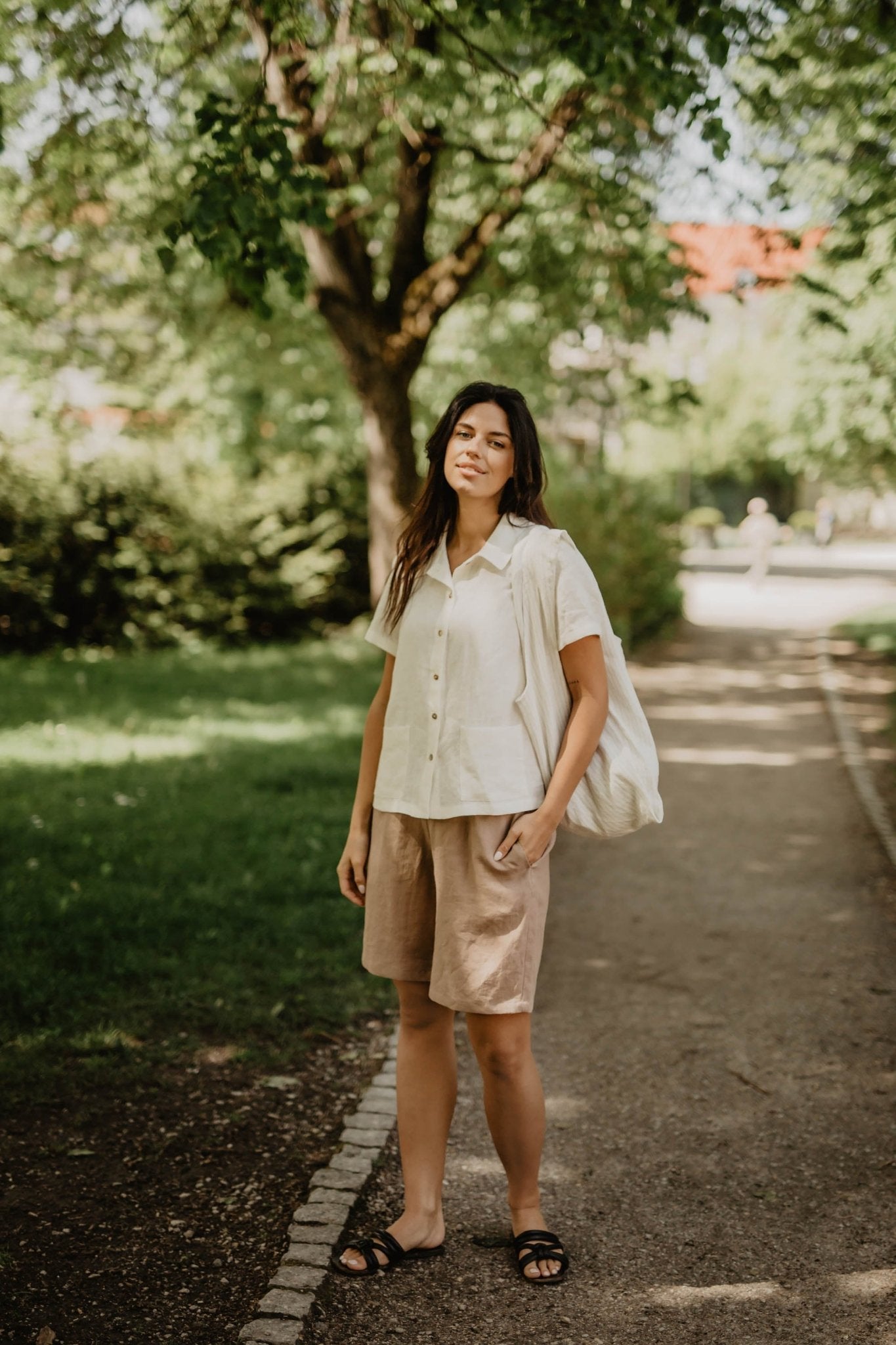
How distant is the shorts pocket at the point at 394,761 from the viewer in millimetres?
3059

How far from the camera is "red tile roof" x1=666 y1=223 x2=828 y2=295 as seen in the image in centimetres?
962

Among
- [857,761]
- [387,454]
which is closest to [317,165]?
[387,454]

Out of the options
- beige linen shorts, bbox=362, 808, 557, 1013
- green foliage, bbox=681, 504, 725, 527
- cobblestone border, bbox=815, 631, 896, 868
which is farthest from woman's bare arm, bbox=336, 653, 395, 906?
green foliage, bbox=681, 504, 725, 527

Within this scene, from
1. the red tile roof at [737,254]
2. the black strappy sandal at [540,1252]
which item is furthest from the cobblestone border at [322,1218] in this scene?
the red tile roof at [737,254]

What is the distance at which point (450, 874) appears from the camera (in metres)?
2.97

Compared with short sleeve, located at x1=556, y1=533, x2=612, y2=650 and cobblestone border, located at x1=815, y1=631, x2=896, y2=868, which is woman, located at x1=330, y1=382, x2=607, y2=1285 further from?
cobblestone border, located at x1=815, y1=631, x2=896, y2=868

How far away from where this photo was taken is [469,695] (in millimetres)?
2959

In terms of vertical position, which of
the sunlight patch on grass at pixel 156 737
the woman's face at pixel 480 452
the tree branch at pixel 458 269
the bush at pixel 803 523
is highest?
the tree branch at pixel 458 269

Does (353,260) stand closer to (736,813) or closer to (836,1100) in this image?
(736,813)

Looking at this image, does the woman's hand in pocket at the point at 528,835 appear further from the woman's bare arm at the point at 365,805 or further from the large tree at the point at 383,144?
the large tree at the point at 383,144

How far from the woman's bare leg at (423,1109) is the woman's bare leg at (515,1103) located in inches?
5.0

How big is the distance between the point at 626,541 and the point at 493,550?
14.1 m

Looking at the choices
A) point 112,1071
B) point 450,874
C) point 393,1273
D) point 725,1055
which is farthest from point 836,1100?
point 112,1071

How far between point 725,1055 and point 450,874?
2199mm
